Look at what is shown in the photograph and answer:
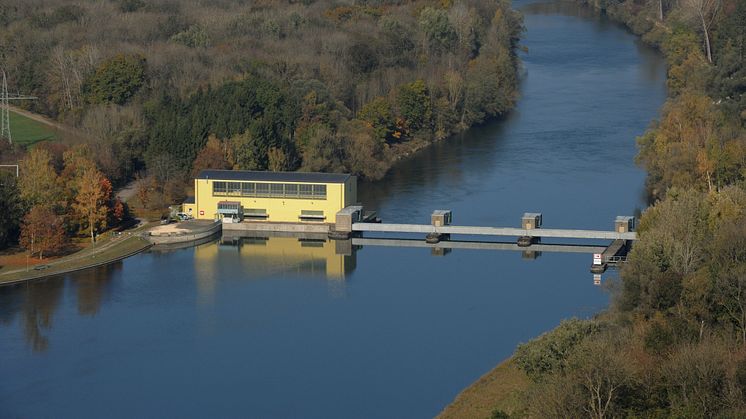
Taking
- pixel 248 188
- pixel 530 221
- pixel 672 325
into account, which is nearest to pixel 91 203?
pixel 248 188

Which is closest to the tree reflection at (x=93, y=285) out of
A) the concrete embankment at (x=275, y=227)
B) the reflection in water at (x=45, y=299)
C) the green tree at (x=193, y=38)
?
the reflection in water at (x=45, y=299)

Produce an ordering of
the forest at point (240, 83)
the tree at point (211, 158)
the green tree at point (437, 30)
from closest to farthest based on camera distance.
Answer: the tree at point (211, 158) < the forest at point (240, 83) < the green tree at point (437, 30)

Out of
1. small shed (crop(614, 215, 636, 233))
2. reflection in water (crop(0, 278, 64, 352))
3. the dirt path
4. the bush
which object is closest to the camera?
the bush

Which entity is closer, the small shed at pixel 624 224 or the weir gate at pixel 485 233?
the weir gate at pixel 485 233

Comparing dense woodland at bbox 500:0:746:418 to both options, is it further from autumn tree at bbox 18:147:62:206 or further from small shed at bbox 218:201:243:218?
autumn tree at bbox 18:147:62:206

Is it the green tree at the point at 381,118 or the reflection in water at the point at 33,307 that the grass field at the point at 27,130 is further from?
the reflection in water at the point at 33,307

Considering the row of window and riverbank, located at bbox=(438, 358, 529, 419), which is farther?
the row of window

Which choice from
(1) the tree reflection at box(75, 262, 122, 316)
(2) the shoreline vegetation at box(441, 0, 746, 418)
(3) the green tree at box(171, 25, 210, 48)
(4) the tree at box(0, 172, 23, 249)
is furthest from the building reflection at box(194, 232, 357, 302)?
(3) the green tree at box(171, 25, 210, 48)
